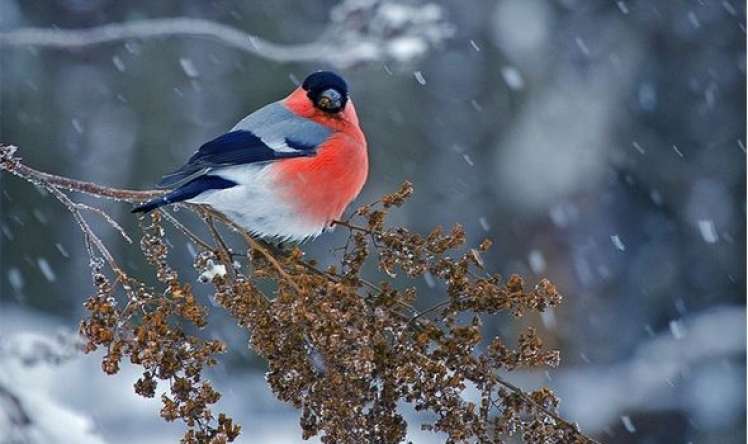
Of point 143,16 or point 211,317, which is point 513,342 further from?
point 143,16

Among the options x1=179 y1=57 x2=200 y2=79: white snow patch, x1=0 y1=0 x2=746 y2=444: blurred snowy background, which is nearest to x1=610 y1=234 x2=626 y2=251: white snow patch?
x1=0 y1=0 x2=746 y2=444: blurred snowy background

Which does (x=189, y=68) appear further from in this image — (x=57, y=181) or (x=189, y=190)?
(x=57, y=181)

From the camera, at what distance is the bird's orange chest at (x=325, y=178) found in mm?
2051

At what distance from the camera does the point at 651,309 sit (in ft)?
25.1

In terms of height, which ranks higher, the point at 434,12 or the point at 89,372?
the point at 89,372

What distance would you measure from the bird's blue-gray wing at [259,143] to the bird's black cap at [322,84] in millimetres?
62

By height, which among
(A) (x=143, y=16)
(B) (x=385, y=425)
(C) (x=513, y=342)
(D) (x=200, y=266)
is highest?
(A) (x=143, y=16)

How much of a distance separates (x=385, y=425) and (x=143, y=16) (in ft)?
18.4

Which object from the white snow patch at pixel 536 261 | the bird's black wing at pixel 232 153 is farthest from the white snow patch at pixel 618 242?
the bird's black wing at pixel 232 153

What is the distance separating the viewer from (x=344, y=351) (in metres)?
1.38

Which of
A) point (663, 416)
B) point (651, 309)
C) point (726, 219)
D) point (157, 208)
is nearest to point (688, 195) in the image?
point (726, 219)

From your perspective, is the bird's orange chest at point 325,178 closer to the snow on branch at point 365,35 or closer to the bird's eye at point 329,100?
the bird's eye at point 329,100

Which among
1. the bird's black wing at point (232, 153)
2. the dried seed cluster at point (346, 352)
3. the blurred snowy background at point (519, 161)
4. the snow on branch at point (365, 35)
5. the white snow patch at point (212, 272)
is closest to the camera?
the dried seed cluster at point (346, 352)

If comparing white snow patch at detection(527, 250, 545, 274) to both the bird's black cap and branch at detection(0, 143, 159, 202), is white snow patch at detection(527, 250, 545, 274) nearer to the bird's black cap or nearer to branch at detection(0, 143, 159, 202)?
the bird's black cap
